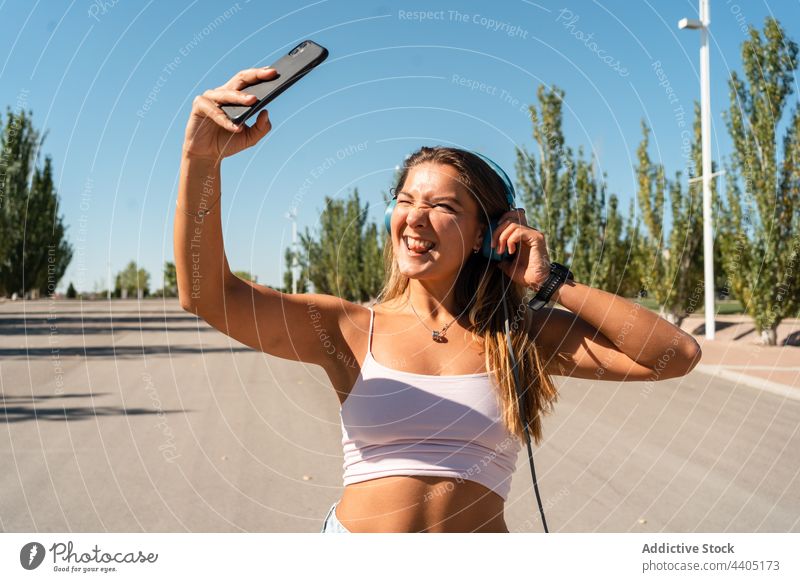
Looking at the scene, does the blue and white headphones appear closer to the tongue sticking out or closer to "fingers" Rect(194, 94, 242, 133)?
the tongue sticking out

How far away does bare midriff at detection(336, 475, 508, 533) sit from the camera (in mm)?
2133

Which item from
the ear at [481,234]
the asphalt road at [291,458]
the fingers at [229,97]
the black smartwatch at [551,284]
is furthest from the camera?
the asphalt road at [291,458]

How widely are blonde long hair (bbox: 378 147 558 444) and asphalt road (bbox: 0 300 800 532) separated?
67.1 inches

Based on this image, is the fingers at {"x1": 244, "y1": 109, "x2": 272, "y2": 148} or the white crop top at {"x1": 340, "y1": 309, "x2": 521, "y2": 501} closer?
the fingers at {"x1": 244, "y1": 109, "x2": 272, "y2": 148}

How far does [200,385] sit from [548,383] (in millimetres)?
12029

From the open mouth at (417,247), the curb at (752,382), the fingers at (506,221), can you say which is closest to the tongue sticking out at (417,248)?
the open mouth at (417,247)

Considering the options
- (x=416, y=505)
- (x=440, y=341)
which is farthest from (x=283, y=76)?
(x=416, y=505)

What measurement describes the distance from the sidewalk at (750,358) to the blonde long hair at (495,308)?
1171 cm

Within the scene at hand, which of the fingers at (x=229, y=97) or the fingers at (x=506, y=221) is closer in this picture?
the fingers at (x=229, y=97)

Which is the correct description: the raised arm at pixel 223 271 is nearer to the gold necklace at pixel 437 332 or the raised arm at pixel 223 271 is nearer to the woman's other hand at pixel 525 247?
the gold necklace at pixel 437 332

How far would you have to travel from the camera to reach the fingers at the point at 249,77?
1.69 meters
